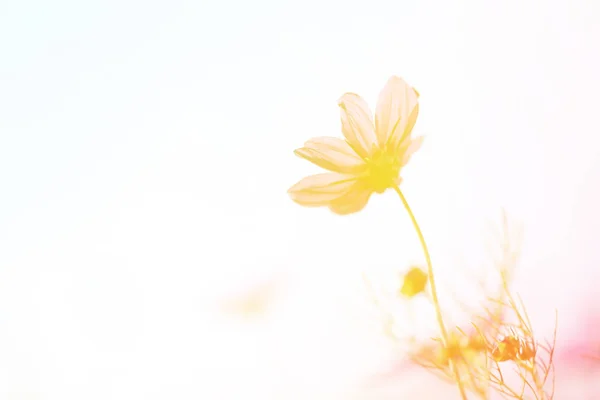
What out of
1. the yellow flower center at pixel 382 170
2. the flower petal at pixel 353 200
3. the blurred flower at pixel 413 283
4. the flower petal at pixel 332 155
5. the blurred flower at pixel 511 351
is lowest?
the blurred flower at pixel 511 351

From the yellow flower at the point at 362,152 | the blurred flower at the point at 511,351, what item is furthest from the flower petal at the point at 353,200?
the blurred flower at the point at 511,351

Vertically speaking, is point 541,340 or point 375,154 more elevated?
point 375,154

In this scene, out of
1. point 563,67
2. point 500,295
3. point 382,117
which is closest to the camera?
point 382,117

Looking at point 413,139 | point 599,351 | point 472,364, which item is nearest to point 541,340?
point 599,351

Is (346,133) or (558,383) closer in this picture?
(346,133)

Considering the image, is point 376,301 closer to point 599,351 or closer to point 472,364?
point 472,364

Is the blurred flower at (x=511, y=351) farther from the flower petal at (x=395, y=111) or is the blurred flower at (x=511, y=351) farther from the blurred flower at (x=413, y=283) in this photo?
the flower petal at (x=395, y=111)

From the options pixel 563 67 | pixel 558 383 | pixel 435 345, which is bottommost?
pixel 558 383
